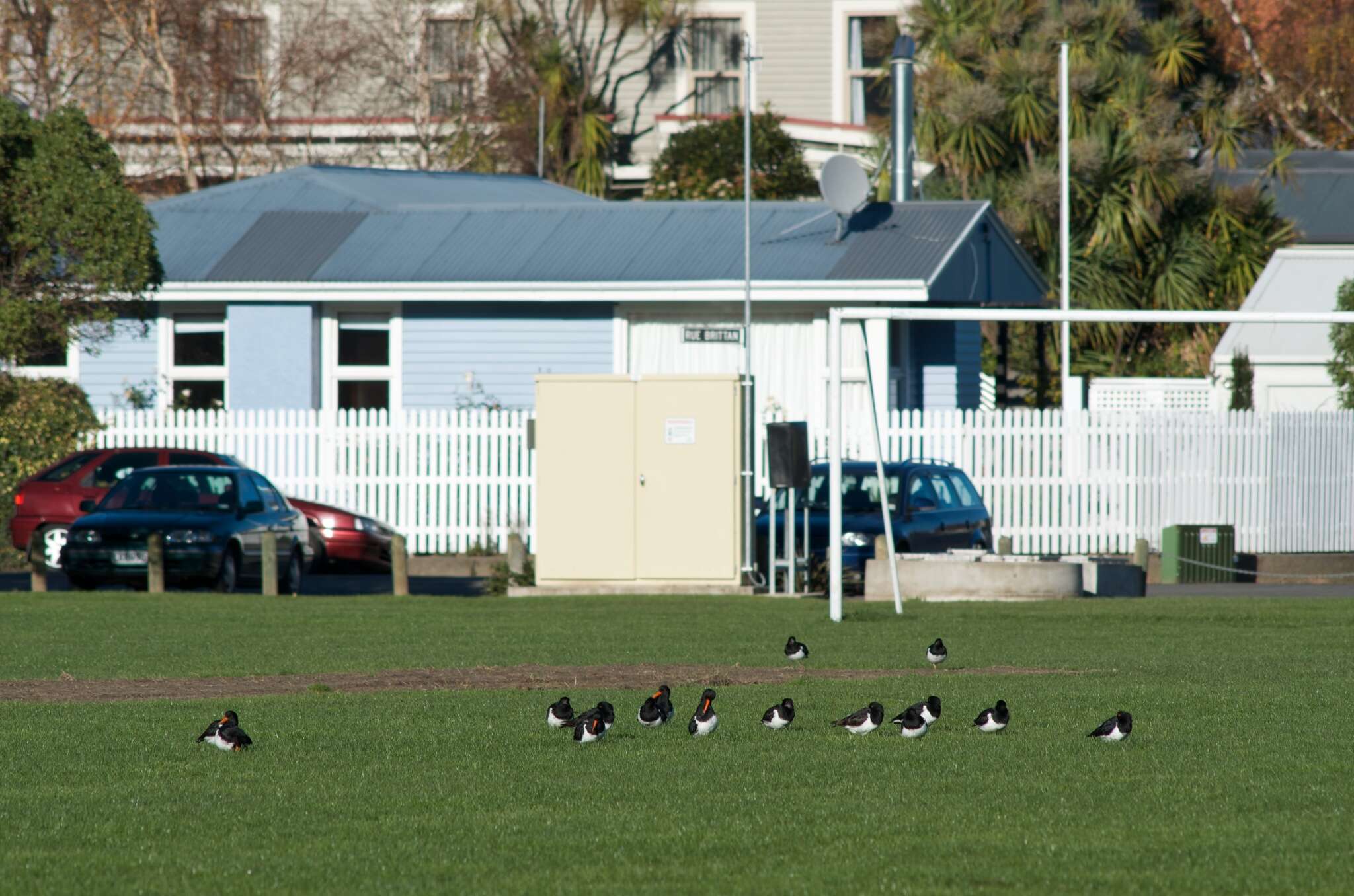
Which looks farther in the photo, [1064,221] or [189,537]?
[1064,221]

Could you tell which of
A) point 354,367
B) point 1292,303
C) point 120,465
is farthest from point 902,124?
point 120,465

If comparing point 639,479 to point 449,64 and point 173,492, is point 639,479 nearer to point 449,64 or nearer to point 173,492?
point 173,492

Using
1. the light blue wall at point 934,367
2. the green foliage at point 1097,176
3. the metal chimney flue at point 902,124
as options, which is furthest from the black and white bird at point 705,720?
the green foliage at point 1097,176

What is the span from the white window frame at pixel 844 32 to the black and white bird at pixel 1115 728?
3664 cm

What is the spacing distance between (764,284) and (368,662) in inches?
599

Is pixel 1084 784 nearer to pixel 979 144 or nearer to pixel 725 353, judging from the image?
pixel 725 353

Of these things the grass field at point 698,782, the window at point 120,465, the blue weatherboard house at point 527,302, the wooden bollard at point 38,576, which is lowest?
the grass field at point 698,782

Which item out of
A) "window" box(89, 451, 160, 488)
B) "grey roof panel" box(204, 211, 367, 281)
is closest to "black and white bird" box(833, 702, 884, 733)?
"window" box(89, 451, 160, 488)

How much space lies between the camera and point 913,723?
35.1 ft

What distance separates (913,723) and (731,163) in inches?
1234

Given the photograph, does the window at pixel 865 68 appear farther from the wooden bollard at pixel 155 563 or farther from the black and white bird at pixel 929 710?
the black and white bird at pixel 929 710

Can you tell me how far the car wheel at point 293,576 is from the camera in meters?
23.5

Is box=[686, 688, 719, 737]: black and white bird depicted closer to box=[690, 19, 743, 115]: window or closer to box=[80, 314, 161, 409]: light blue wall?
box=[80, 314, 161, 409]: light blue wall

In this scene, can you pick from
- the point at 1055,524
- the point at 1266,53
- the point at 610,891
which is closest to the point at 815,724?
the point at 610,891
